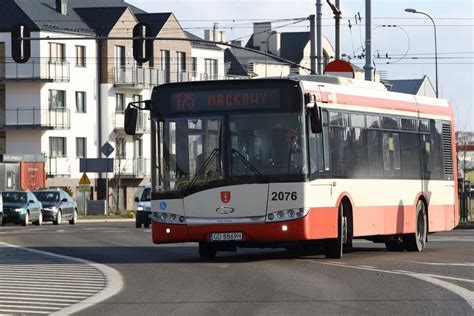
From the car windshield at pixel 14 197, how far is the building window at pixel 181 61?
4037 centimetres

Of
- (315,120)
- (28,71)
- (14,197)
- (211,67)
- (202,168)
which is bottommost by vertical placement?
(14,197)

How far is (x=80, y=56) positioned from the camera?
8750 centimetres

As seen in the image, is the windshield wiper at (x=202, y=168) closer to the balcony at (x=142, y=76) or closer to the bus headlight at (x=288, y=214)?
the bus headlight at (x=288, y=214)

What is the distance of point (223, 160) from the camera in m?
24.4

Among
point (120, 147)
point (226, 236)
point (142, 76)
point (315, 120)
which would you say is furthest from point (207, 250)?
point (142, 76)

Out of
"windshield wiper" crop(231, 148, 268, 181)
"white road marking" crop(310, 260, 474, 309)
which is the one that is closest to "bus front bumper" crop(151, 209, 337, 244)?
"windshield wiper" crop(231, 148, 268, 181)

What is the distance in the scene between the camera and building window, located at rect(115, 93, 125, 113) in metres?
90.4

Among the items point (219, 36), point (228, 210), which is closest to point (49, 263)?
point (228, 210)

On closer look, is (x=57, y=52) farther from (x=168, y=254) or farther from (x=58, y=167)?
(x=168, y=254)

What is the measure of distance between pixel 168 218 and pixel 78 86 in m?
63.1

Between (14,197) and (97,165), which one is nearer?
(14,197)

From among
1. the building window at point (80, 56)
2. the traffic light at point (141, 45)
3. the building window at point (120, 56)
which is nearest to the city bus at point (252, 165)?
the traffic light at point (141, 45)

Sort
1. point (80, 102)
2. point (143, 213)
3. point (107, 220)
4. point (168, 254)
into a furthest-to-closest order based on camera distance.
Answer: point (80, 102)
point (107, 220)
point (143, 213)
point (168, 254)

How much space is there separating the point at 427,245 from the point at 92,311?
1803cm
